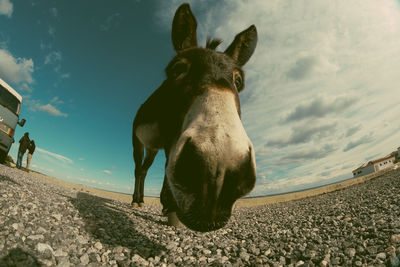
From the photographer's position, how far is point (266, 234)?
13.3 ft

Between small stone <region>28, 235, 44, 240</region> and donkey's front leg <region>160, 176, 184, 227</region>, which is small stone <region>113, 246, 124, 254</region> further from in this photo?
donkey's front leg <region>160, 176, 184, 227</region>

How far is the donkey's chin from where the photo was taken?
1577 millimetres

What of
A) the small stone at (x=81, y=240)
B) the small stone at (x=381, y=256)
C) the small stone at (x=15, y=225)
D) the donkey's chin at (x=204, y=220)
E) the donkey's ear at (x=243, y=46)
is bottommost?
the small stone at (x=81, y=240)

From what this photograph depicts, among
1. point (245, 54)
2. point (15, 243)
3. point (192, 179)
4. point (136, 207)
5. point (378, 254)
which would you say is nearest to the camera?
point (192, 179)

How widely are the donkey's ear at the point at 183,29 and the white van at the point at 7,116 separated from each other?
39.2 feet

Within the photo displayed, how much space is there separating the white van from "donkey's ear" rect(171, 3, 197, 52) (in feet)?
39.2

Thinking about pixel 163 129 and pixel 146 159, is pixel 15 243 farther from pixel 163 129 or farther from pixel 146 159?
pixel 146 159

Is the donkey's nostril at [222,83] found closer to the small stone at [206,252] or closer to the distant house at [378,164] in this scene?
the small stone at [206,252]

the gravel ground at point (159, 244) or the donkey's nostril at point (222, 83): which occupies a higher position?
the donkey's nostril at point (222, 83)

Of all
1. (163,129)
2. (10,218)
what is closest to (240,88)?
(163,129)

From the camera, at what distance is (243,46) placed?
432 cm

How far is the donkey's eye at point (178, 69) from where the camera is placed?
2840 mm

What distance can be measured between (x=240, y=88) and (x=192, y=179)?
2.58m

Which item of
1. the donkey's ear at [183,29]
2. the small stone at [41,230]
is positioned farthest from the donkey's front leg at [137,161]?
the small stone at [41,230]
